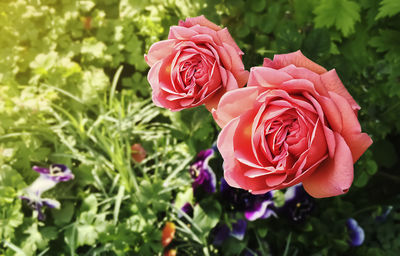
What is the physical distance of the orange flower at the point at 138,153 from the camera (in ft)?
5.68

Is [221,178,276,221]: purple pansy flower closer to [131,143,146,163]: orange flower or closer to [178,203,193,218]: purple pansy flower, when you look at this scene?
[178,203,193,218]: purple pansy flower

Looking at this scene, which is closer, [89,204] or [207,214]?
[207,214]

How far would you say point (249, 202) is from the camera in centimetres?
133

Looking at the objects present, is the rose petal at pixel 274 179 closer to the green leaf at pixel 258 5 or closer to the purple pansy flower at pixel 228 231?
the purple pansy flower at pixel 228 231

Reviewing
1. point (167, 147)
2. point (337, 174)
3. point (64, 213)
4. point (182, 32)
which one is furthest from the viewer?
point (167, 147)

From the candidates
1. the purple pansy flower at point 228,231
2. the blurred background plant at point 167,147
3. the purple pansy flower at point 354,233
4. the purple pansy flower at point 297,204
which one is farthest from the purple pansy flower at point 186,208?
the purple pansy flower at point 354,233

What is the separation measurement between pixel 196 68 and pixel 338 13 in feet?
2.88

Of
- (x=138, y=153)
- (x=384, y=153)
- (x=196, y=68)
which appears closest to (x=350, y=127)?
(x=196, y=68)

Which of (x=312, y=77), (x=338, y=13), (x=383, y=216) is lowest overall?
(x=383, y=216)

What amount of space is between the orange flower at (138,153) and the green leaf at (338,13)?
950 mm

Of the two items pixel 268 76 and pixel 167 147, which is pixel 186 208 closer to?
pixel 167 147

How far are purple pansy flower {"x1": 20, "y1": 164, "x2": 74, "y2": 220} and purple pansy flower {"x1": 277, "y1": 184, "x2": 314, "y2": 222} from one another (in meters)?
0.88

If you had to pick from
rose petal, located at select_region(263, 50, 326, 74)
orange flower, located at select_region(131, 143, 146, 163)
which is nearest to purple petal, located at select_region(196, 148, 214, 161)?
orange flower, located at select_region(131, 143, 146, 163)

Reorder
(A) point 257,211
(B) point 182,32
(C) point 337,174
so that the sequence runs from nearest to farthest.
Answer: (C) point 337,174 < (B) point 182,32 < (A) point 257,211
